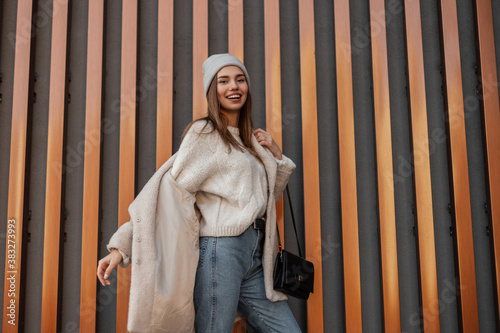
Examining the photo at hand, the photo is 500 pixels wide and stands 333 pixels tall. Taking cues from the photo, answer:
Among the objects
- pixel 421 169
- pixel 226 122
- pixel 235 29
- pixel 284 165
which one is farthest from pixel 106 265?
pixel 421 169

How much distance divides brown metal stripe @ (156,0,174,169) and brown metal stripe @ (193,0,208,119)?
0.11 meters

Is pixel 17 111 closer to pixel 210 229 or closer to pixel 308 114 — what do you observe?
pixel 210 229

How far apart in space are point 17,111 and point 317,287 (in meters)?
1.66

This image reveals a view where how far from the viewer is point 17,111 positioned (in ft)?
6.75

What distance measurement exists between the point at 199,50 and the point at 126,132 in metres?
0.54

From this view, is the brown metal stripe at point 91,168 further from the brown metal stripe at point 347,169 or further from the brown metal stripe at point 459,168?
the brown metal stripe at point 459,168

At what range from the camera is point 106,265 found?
1.39 meters

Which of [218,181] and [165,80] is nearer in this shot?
[218,181]

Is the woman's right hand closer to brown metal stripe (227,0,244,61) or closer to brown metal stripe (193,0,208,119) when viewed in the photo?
brown metal stripe (193,0,208,119)

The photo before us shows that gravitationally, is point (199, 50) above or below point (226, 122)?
above

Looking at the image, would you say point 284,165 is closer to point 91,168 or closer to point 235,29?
point 235,29

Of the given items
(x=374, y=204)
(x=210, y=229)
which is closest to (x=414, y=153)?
(x=374, y=204)

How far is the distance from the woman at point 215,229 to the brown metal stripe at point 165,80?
51 centimetres

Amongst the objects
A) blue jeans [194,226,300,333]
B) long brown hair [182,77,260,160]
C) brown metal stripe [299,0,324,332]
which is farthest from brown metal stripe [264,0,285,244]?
blue jeans [194,226,300,333]
